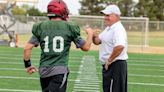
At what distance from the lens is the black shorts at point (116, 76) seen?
717 centimetres

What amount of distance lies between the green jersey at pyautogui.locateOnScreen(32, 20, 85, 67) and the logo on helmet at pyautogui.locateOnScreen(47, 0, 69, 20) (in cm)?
9

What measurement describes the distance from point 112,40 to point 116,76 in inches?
22.9

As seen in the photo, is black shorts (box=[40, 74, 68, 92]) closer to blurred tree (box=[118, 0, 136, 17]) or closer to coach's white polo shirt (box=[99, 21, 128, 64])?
coach's white polo shirt (box=[99, 21, 128, 64])

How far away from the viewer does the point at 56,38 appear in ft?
19.0

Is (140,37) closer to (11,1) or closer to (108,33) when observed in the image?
(11,1)

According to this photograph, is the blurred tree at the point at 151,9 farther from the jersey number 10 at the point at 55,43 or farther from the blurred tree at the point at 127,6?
the jersey number 10 at the point at 55,43

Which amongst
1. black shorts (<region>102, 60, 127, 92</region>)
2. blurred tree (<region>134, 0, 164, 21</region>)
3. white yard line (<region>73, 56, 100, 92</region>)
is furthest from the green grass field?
blurred tree (<region>134, 0, 164, 21</region>)

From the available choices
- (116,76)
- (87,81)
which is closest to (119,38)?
(116,76)

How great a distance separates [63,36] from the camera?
19.0ft

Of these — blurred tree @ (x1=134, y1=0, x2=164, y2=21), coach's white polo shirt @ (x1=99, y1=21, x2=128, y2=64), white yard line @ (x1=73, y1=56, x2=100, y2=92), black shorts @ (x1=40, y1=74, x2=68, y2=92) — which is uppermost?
coach's white polo shirt @ (x1=99, y1=21, x2=128, y2=64)

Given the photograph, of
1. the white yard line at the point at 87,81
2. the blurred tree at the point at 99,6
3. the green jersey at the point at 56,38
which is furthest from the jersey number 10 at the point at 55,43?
the blurred tree at the point at 99,6

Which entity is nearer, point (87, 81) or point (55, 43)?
point (55, 43)

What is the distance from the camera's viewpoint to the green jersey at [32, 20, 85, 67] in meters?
5.80

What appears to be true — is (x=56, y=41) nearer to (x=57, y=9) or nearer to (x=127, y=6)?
(x=57, y=9)
